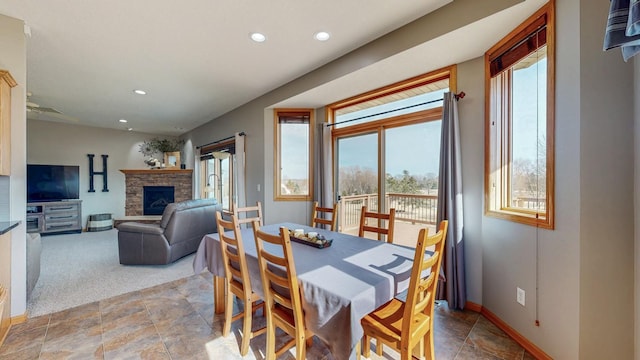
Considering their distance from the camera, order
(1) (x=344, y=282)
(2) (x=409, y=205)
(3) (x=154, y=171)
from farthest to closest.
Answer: (3) (x=154, y=171)
(2) (x=409, y=205)
(1) (x=344, y=282)

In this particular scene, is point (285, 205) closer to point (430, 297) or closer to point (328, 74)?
point (328, 74)

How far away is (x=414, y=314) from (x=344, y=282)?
1.27 ft

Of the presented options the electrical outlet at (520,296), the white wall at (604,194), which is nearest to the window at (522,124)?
the white wall at (604,194)

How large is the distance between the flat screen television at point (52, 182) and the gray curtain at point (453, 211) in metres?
8.15

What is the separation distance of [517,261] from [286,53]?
9.87ft

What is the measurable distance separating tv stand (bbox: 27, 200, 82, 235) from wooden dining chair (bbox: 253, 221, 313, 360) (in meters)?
6.95

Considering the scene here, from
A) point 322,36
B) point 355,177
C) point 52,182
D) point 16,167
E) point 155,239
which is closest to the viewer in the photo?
point 16,167

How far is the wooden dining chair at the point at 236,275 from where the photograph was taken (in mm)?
1801

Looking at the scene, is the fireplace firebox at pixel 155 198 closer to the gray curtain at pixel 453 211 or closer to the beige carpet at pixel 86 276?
the beige carpet at pixel 86 276

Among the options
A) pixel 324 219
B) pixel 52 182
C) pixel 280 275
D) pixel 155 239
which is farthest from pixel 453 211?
pixel 52 182

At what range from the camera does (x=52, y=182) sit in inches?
234

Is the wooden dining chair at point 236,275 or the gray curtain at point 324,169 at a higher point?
the gray curtain at point 324,169

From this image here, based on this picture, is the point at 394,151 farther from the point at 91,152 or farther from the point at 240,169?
the point at 91,152

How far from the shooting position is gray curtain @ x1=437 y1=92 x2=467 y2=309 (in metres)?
2.49
